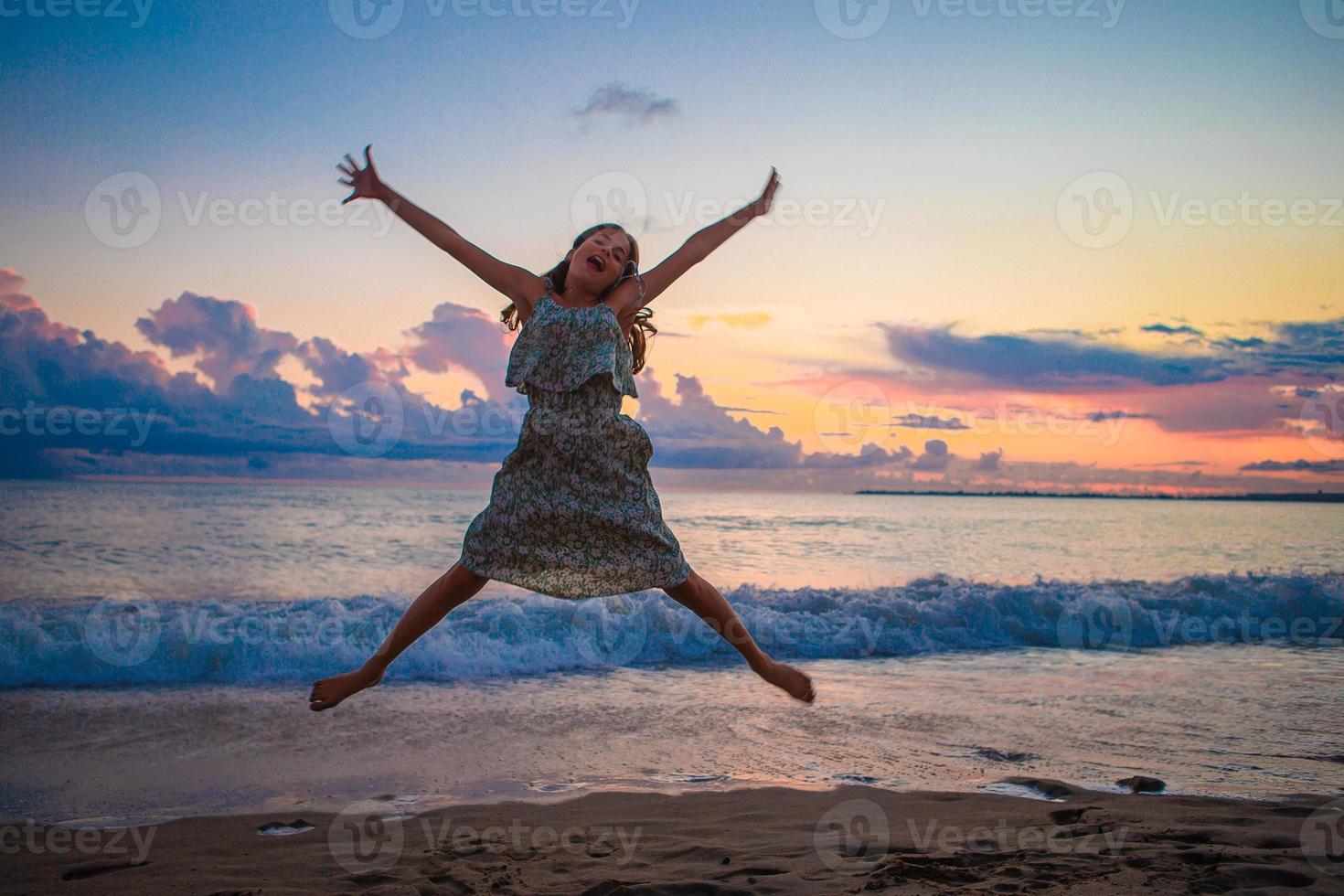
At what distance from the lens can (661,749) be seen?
21.3 ft

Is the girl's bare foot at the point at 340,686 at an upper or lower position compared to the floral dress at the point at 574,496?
lower

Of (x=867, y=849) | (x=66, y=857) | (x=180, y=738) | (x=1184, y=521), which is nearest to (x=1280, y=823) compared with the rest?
(x=867, y=849)

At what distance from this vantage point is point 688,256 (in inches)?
149

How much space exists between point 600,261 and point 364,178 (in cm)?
98

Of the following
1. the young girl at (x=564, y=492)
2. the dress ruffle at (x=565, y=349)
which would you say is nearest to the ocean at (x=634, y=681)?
the young girl at (x=564, y=492)

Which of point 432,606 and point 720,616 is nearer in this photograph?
point 432,606

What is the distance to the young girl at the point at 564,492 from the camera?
349cm

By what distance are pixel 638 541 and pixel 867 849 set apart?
2.09 meters

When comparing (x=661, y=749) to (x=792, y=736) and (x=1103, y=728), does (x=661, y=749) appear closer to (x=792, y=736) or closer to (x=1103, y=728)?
(x=792, y=736)

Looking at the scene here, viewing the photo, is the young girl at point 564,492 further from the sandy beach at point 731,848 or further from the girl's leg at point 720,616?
the sandy beach at point 731,848

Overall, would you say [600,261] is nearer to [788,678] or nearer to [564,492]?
[564,492]

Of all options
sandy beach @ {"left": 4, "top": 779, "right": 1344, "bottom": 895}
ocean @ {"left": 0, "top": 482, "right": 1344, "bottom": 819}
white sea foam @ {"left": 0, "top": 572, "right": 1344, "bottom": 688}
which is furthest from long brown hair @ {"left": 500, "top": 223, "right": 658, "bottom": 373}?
white sea foam @ {"left": 0, "top": 572, "right": 1344, "bottom": 688}

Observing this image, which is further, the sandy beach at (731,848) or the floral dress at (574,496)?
the sandy beach at (731,848)

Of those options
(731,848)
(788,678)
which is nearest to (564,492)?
(788,678)
